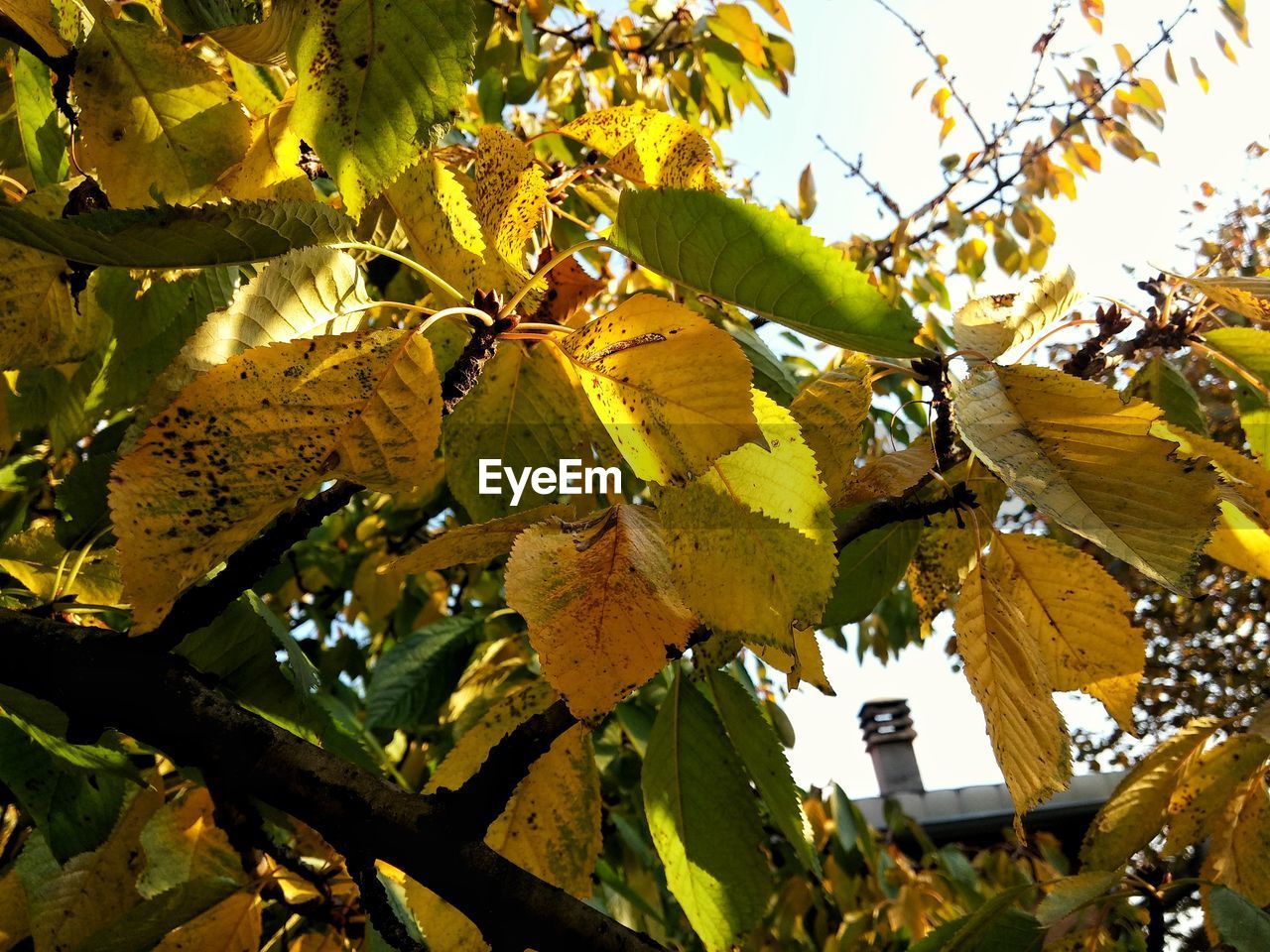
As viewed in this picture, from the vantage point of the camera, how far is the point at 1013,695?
568 mm

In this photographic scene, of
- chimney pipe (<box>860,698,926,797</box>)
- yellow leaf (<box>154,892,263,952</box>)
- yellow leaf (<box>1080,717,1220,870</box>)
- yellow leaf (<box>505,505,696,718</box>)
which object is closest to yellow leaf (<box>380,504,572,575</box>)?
yellow leaf (<box>505,505,696,718</box>)

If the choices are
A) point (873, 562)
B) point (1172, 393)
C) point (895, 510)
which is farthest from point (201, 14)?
point (1172, 393)

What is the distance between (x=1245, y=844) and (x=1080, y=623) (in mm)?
516

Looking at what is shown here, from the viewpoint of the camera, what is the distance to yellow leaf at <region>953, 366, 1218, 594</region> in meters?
0.45

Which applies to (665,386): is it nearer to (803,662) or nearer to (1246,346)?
(803,662)

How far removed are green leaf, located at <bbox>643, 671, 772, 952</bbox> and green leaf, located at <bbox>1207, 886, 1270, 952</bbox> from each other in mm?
399

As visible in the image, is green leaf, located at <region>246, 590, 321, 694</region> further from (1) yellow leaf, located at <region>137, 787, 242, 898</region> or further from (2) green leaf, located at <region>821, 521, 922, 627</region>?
(2) green leaf, located at <region>821, 521, 922, 627</region>

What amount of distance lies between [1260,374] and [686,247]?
0.60m

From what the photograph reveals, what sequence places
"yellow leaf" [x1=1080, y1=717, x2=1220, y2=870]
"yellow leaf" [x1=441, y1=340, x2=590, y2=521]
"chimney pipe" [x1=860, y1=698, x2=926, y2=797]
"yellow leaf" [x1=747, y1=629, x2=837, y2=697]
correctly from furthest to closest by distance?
"chimney pipe" [x1=860, y1=698, x2=926, y2=797] < "yellow leaf" [x1=1080, y1=717, x2=1220, y2=870] < "yellow leaf" [x1=441, y1=340, x2=590, y2=521] < "yellow leaf" [x1=747, y1=629, x2=837, y2=697]

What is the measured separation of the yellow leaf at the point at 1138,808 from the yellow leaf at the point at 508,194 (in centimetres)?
83

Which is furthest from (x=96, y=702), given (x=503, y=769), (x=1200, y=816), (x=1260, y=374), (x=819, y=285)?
(x=1200, y=816)

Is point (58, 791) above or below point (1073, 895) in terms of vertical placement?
above

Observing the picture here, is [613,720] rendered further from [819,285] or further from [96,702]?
[819,285]

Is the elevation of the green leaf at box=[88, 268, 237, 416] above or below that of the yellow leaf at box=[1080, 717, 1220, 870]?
above
